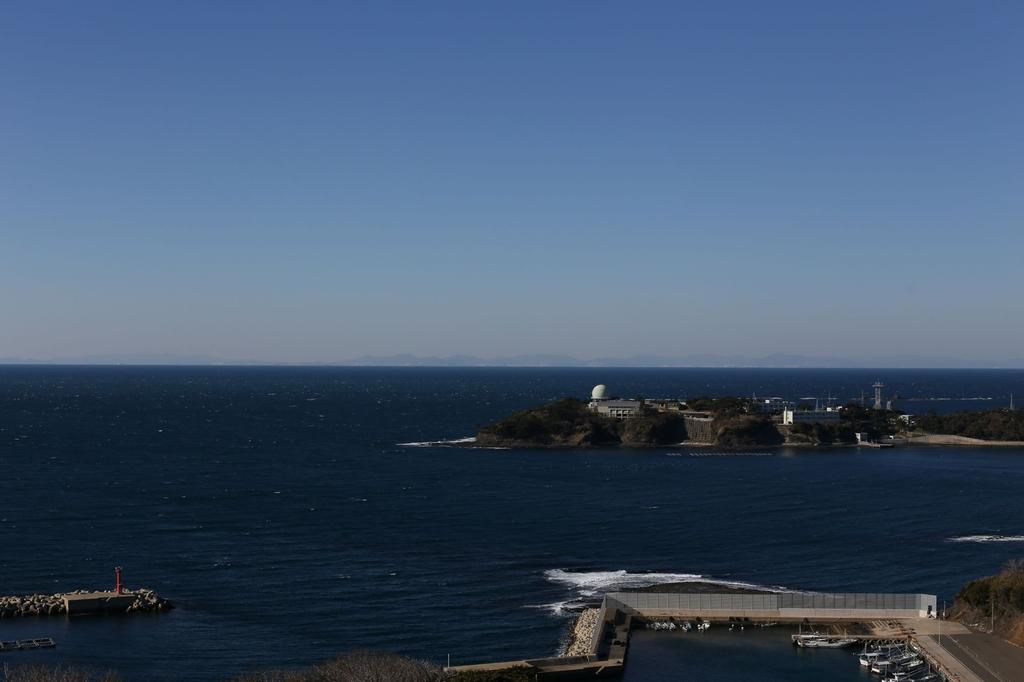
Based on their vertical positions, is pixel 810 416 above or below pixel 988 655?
above

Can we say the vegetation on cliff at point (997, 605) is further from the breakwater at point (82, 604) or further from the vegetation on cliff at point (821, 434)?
the vegetation on cliff at point (821, 434)

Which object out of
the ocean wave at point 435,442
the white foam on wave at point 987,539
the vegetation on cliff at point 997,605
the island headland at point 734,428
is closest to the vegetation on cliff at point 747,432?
the island headland at point 734,428

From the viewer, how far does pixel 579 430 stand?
175500 mm

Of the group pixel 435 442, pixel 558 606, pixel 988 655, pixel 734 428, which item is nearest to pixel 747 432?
pixel 734 428

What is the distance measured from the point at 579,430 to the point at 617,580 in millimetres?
105905

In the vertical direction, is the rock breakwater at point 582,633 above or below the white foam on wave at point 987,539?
below

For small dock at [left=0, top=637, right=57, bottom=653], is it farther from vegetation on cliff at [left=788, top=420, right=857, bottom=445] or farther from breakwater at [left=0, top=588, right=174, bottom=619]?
vegetation on cliff at [left=788, top=420, right=857, bottom=445]

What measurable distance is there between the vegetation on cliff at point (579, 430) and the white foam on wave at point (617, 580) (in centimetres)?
9723

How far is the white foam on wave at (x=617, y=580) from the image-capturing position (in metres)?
67.3

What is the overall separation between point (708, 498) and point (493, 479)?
27709 millimetres

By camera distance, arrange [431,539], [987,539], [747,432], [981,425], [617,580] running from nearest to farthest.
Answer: [617,580] → [987,539] → [431,539] → [747,432] → [981,425]

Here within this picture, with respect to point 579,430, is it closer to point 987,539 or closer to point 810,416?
point 810,416

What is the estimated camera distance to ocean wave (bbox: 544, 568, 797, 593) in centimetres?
6725

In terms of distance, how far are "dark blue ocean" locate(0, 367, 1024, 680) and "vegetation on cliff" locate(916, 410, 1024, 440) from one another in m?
32.9
